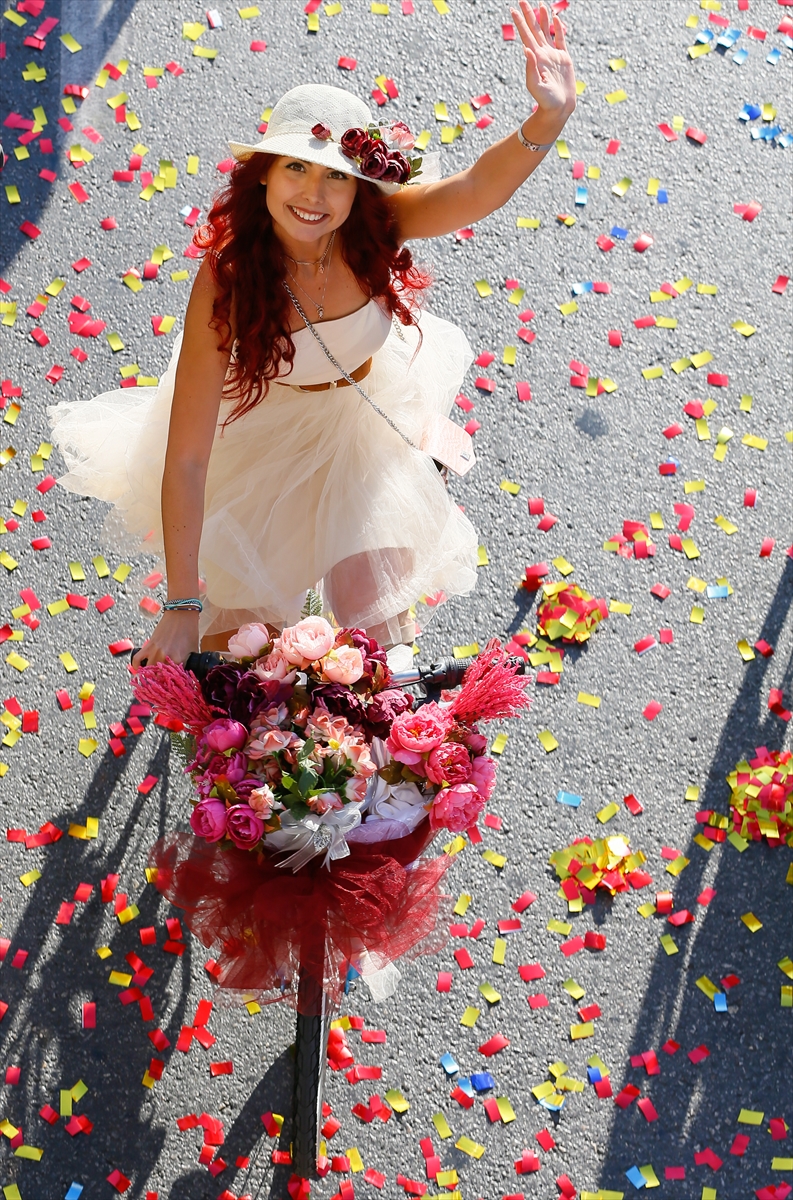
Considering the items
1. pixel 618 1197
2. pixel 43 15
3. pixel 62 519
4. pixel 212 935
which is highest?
pixel 43 15

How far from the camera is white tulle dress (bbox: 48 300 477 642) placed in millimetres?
3262

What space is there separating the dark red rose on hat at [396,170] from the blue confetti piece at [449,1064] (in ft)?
8.49

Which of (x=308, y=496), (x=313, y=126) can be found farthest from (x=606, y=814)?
(x=313, y=126)

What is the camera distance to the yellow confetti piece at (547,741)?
13.3 feet

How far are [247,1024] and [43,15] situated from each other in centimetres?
407

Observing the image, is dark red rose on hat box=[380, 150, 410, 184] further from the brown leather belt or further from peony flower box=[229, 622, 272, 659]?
peony flower box=[229, 622, 272, 659]

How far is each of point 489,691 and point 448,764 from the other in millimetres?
178

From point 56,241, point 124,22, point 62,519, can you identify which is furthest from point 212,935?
point 124,22

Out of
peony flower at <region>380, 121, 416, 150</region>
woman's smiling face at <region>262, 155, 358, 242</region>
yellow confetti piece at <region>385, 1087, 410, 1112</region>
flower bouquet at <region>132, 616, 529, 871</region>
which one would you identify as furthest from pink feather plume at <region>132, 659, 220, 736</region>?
yellow confetti piece at <region>385, 1087, 410, 1112</region>

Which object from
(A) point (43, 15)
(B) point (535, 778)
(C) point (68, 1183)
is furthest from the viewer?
(A) point (43, 15)

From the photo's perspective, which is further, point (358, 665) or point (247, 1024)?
point (247, 1024)

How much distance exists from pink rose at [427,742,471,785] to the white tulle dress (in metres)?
0.92

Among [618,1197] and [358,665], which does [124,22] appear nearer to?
[358,665]

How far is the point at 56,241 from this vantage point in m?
4.54
